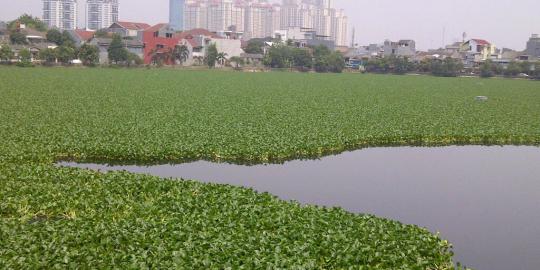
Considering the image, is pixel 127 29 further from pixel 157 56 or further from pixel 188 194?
pixel 188 194

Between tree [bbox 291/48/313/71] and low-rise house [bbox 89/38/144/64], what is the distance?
26.4 meters

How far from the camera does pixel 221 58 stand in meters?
99.4

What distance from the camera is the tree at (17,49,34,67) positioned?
69.7 meters

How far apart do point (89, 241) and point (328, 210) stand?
5.01 m

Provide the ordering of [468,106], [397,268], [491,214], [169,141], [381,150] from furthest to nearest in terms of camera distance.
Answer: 1. [468,106]
2. [381,150]
3. [169,141]
4. [491,214]
5. [397,268]

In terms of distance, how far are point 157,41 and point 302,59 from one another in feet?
83.0

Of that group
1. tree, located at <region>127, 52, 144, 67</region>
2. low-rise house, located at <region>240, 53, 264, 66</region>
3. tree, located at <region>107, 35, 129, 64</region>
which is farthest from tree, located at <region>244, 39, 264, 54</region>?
tree, located at <region>107, 35, 129, 64</region>

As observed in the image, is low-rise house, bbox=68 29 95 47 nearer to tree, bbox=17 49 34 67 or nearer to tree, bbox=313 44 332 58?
tree, bbox=17 49 34 67

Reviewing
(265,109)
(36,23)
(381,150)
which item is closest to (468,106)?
(265,109)

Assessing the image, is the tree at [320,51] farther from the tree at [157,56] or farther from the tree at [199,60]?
the tree at [157,56]

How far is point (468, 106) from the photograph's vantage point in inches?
1416

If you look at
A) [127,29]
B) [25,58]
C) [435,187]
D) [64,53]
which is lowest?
[435,187]

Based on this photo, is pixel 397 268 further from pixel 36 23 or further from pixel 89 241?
pixel 36 23

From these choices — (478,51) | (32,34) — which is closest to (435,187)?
(32,34)
